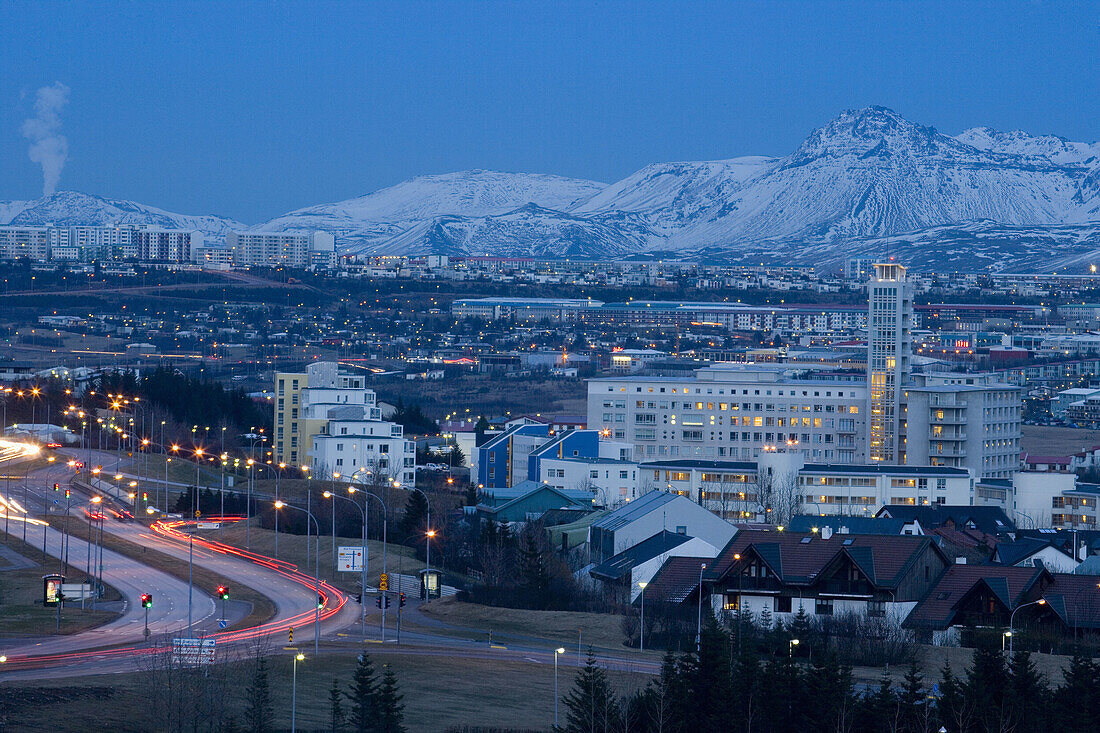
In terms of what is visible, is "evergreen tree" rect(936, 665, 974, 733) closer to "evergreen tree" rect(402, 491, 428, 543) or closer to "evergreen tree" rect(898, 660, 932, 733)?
"evergreen tree" rect(898, 660, 932, 733)

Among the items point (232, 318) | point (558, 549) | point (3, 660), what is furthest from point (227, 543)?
point (232, 318)

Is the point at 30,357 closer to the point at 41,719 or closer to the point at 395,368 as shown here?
the point at 395,368

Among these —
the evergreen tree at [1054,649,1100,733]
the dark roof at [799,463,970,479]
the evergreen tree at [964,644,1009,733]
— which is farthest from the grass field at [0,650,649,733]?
the dark roof at [799,463,970,479]

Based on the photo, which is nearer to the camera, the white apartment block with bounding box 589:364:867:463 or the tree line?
the tree line

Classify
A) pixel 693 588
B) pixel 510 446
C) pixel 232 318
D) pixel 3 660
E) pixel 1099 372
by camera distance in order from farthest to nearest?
pixel 232 318 < pixel 1099 372 < pixel 510 446 < pixel 693 588 < pixel 3 660

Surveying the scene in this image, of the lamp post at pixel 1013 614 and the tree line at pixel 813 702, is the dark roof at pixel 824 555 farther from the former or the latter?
the tree line at pixel 813 702
